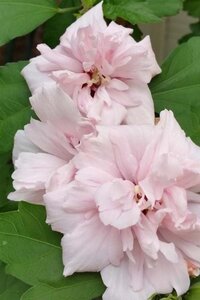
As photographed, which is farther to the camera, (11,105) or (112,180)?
(11,105)

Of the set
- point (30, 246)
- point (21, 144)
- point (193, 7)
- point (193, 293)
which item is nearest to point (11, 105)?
point (21, 144)

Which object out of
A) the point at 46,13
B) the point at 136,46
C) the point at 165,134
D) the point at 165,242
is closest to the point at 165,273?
the point at 165,242

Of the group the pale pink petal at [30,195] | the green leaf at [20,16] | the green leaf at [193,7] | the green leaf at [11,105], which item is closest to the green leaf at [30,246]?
the pale pink petal at [30,195]

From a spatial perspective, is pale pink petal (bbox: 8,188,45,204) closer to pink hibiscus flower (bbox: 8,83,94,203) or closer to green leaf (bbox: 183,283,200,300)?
pink hibiscus flower (bbox: 8,83,94,203)

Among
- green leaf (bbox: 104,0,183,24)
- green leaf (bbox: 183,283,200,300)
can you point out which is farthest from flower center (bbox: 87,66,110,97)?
green leaf (bbox: 183,283,200,300)

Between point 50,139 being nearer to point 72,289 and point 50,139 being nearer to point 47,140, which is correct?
point 47,140

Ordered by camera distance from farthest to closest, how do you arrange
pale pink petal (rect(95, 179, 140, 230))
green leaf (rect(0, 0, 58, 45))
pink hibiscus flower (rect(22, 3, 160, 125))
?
1. green leaf (rect(0, 0, 58, 45))
2. pink hibiscus flower (rect(22, 3, 160, 125))
3. pale pink petal (rect(95, 179, 140, 230))
